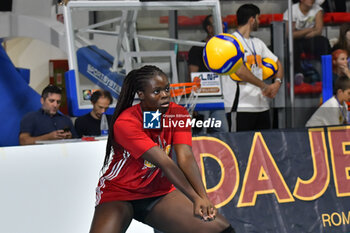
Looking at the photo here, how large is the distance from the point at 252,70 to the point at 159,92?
181cm

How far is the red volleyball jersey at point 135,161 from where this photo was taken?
289 cm

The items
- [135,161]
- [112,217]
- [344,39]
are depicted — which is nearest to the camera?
[112,217]

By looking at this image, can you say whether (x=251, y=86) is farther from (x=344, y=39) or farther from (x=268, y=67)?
(x=344, y=39)

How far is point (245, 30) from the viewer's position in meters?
4.69

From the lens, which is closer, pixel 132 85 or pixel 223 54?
pixel 132 85

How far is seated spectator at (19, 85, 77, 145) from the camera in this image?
4.12m

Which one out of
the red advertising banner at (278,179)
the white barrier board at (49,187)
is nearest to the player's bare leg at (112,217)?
the white barrier board at (49,187)

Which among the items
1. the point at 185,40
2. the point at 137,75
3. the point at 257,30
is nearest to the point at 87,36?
the point at 185,40

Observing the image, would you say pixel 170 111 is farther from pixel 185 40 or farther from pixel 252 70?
pixel 185 40

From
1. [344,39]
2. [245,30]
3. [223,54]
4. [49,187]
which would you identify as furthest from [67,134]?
[344,39]

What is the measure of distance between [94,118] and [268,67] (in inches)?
58.4

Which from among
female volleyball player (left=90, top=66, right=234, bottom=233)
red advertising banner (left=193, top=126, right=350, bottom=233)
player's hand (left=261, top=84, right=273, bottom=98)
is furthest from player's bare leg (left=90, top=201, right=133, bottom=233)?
player's hand (left=261, top=84, right=273, bottom=98)

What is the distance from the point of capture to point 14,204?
3.67 m

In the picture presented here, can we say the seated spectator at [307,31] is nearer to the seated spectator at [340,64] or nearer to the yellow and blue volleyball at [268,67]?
the seated spectator at [340,64]
